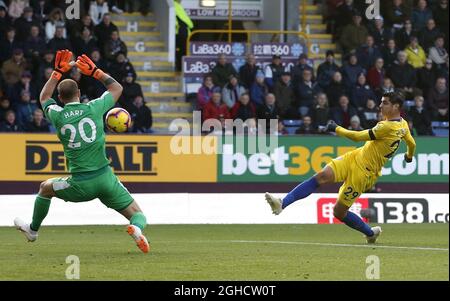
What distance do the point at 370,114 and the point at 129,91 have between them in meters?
5.79

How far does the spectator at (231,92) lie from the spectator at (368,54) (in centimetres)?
376

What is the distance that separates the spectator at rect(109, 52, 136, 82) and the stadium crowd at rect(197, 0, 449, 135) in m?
1.73

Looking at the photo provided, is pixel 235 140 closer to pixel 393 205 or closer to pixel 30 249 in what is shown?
pixel 393 205

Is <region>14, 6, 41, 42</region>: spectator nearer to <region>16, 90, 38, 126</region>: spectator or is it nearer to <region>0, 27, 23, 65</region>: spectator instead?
<region>0, 27, 23, 65</region>: spectator

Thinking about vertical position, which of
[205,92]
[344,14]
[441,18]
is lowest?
[205,92]

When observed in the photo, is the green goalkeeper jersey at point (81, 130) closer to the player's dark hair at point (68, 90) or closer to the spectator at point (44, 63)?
the player's dark hair at point (68, 90)

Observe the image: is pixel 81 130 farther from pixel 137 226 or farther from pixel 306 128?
pixel 306 128

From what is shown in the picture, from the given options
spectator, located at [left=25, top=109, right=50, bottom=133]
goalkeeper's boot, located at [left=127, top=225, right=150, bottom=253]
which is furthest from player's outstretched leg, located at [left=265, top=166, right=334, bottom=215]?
spectator, located at [left=25, top=109, right=50, bottom=133]

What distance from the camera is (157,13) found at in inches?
1308

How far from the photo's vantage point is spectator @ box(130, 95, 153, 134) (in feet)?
93.8

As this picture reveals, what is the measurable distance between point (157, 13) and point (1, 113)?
7.14 metres

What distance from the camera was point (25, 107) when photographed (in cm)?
2741

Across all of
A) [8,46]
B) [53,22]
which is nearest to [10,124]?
[8,46]
